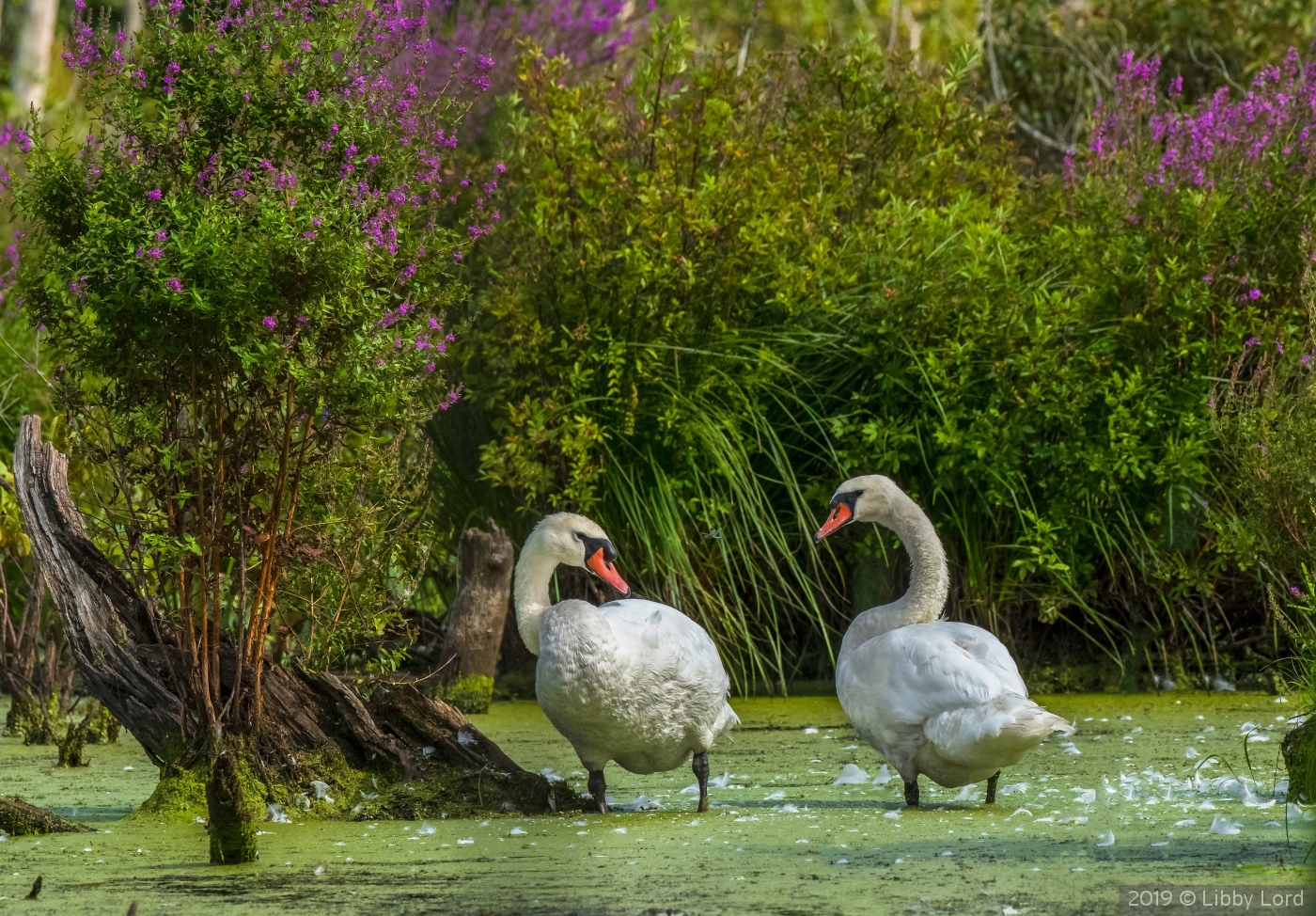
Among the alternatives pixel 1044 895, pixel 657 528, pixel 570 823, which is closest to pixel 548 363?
pixel 657 528

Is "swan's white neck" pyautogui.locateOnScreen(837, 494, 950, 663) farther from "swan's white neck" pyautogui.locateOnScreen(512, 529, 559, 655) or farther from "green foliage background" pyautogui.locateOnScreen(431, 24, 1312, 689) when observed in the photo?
"green foliage background" pyautogui.locateOnScreen(431, 24, 1312, 689)

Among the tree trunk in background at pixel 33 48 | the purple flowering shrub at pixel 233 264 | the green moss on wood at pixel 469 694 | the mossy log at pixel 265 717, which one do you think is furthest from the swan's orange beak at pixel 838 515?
the tree trunk in background at pixel 33 48

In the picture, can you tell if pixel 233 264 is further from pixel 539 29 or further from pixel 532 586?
pixel 539 29

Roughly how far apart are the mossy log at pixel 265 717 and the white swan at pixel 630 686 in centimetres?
34

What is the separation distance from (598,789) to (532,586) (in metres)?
0.83

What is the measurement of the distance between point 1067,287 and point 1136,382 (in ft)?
3.29

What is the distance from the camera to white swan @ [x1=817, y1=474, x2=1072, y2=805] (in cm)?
477

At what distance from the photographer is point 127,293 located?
15.2 feet

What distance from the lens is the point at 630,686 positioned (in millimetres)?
5051

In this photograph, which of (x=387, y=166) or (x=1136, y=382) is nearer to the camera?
(x=387, y=166)

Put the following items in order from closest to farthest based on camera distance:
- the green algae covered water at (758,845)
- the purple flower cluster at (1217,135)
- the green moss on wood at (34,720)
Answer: the green algae covered water at (758,845), the green moss on wood at (34,720), the purple flower cluster at (1217,135)

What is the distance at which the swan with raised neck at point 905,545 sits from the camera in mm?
5781

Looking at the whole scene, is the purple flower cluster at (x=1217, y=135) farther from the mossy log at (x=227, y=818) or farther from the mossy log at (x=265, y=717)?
the mossy log at (x=227, y=818)

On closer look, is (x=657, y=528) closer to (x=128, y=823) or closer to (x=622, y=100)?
(x=622, y=100)
